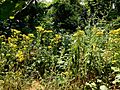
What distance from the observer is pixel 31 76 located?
3846 mm

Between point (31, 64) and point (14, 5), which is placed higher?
Result: point (14, 5)

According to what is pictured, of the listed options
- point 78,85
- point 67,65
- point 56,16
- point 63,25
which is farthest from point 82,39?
point 56,16

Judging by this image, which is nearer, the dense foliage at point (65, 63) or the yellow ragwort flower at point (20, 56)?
the dense foliage at point (65, 63)

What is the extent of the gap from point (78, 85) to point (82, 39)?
647 mm

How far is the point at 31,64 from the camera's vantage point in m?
4.17

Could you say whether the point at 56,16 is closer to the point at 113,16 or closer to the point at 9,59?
the point at 113,16

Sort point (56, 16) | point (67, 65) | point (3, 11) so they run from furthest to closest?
point (56, 16)
point (67, 65)
point (3, 11)

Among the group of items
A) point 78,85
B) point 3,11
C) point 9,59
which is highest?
point 3,11

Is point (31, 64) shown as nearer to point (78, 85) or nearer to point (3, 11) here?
point (78, 85)

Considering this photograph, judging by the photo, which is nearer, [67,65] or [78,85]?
[78,85]

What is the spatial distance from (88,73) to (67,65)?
287 millimetres

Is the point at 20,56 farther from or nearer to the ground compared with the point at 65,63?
farther from the ground

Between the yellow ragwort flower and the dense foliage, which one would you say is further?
the yellow ragwort flower

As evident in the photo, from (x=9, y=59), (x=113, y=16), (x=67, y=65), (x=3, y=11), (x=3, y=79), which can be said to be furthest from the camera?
(x=113, y=16)
